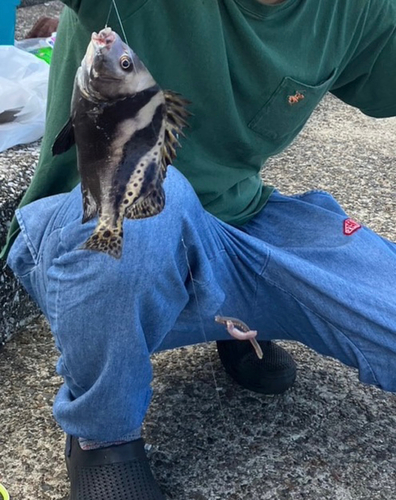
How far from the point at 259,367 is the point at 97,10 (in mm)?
904

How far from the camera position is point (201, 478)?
5.13 feet

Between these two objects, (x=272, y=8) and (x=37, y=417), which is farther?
(x=37, y=417)

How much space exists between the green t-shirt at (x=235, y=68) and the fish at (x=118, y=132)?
33 cm

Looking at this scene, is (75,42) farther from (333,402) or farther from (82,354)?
(333,402)

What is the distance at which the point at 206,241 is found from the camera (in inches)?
55.2

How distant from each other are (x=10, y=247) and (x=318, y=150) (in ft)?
6.61

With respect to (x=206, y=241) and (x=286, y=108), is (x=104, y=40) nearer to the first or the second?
(x=206, y=241)

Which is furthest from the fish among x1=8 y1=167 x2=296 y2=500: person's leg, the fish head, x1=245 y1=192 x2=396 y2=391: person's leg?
x1=245 y1=192 x2=396 y2=391: person's leg

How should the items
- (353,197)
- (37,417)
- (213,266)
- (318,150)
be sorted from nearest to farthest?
(213,266)
(37,417)
(353,197)
(318,150)

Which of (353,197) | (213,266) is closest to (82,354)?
(213,266)

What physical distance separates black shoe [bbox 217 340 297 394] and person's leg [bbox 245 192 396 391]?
0.59 ft

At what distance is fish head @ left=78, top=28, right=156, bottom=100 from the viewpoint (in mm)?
908

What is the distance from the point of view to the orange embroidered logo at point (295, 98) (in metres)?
1.58

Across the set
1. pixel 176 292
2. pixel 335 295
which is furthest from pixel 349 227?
pixel 176 292
